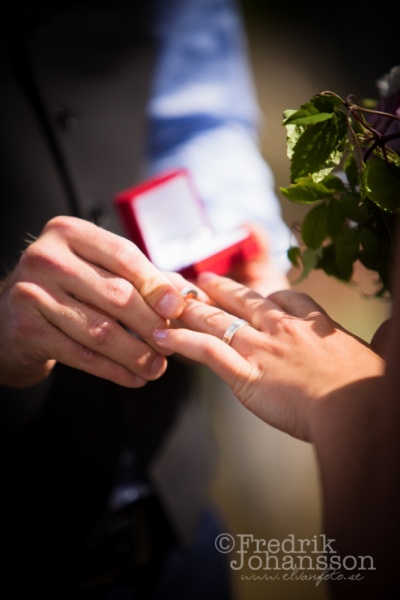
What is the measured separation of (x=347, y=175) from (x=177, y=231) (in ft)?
1.46

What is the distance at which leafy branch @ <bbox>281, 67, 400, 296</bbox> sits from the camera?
21.7 inches

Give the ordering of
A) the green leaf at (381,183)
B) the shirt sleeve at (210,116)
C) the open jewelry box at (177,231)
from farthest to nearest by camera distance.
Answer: the shirt sleeve at (210,116), the open jewelry box at (177,231), the green leaf at (381,183)

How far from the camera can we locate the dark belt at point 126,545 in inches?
42.8

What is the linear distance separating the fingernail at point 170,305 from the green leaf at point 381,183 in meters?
0.27

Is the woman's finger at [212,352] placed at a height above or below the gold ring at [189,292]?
below

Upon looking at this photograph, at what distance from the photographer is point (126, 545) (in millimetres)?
1097

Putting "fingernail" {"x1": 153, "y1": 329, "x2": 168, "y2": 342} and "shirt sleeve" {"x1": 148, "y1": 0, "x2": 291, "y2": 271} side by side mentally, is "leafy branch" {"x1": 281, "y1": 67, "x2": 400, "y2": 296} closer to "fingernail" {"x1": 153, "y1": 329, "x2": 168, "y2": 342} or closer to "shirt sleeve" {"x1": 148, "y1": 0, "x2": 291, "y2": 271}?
"fingernail" {"x1": 153, "y1": 329, "x2": 168, "y2": 342}

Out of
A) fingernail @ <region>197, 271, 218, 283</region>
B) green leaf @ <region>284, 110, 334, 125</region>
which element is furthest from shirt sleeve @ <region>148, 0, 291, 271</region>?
green leaf @ <region>284, 110, 334, 125</region>

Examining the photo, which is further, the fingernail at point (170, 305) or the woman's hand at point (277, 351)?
the fingernail at point (170, 305)

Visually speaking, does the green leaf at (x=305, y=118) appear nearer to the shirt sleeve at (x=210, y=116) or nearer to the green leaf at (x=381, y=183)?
the green leaf at (x=381, y=183)

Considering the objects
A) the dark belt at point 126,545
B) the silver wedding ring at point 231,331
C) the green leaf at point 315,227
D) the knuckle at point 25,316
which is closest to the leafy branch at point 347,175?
the green leaf at point 315,227

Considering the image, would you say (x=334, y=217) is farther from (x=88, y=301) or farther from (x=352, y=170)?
(x=88, y=301)

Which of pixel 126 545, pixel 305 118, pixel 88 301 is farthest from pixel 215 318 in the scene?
pixel 126 545

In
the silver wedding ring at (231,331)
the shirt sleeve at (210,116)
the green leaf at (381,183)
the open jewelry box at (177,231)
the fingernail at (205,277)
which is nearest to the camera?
the green leaf at (381,183)
